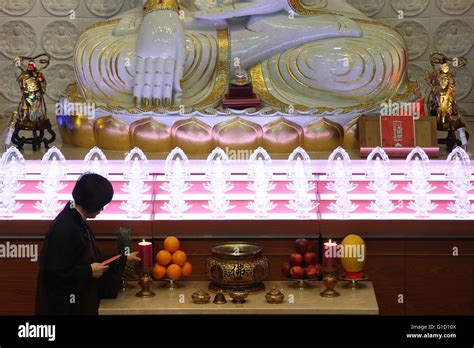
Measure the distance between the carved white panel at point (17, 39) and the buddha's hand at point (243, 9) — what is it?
1.66 m

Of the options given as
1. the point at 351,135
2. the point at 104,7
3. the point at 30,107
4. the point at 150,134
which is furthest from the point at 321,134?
the point at 104,7

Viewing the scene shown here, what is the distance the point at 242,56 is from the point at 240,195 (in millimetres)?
1529

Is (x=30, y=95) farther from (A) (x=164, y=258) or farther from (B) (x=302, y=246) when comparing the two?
(B) (x=302, y=246)

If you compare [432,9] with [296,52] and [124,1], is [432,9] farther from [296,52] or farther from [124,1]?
[124,1]

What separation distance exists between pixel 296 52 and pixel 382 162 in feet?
4.49

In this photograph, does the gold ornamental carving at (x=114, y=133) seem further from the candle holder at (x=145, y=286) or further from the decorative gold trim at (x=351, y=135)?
the candle holder at (x=145, y=286)

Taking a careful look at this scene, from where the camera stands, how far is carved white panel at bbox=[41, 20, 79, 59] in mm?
8438

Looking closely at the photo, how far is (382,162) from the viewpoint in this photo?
6027 mm

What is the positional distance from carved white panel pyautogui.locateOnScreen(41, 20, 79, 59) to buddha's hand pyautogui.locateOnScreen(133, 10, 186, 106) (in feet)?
5.19

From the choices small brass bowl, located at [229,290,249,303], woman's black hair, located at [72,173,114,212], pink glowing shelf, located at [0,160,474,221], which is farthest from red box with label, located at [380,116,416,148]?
woman's black hair, located at [72,173,114,212]

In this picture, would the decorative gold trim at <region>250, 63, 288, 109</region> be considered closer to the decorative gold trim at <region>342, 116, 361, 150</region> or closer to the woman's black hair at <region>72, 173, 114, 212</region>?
the decorative gold trim at <region>342, 116, 361, 150</region>

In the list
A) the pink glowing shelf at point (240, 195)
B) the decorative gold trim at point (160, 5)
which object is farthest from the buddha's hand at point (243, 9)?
the pink glowing shelf at point (240, 195)
